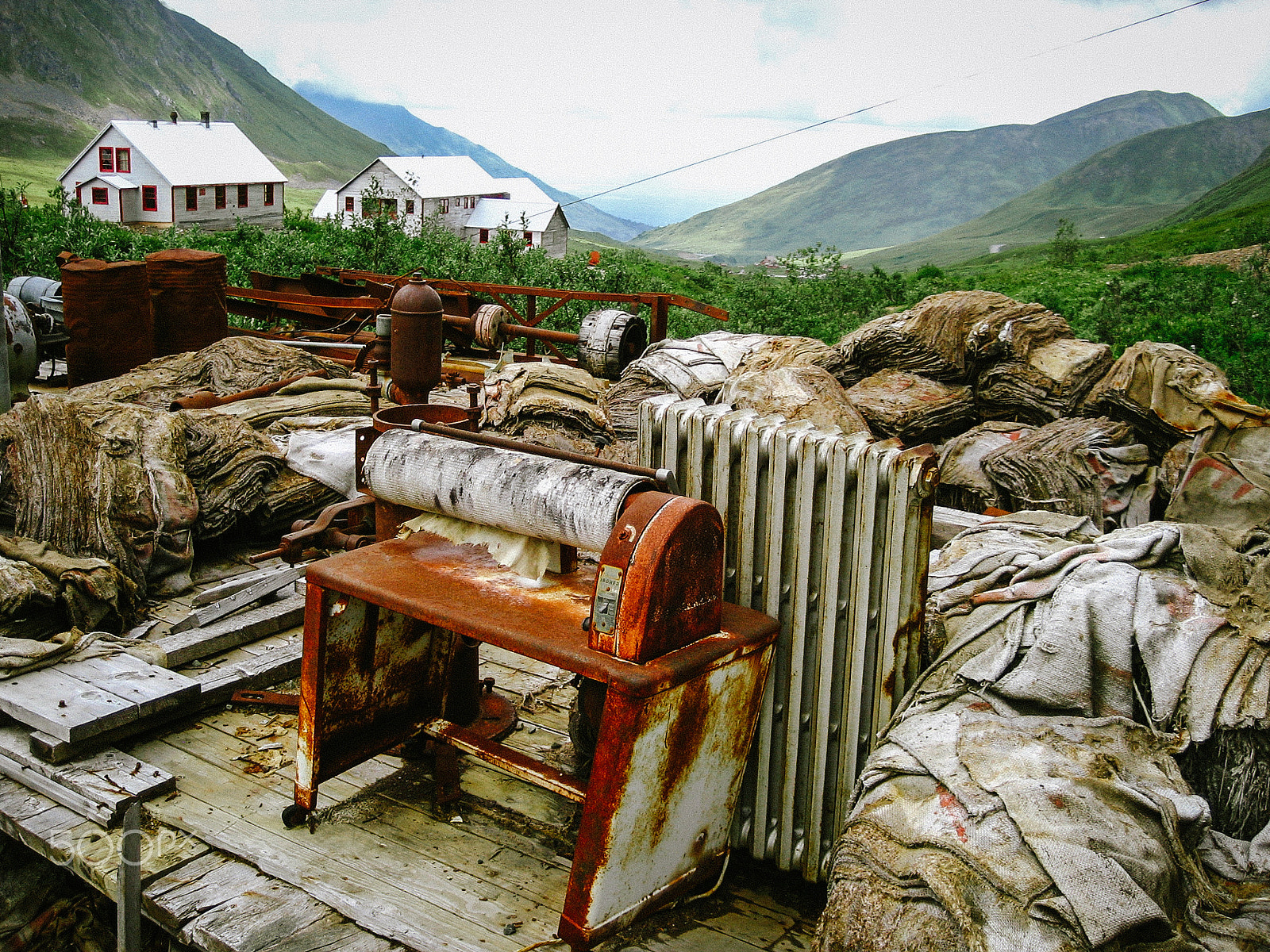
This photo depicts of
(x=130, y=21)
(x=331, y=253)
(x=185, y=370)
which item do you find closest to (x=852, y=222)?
(x=130, y=21)

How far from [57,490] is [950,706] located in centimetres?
491

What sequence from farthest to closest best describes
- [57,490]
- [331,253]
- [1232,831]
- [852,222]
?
[852,222]
[331,253]
[57,490]
[1232,831]

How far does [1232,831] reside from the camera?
2471mm

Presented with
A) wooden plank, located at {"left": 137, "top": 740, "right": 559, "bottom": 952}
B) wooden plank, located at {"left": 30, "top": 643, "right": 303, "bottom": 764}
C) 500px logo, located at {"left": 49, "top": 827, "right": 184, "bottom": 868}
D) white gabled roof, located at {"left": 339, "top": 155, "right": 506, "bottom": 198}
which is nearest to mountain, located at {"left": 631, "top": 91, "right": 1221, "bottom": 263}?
white gabled roof, located at {"left": 339, "top": 155, "right": 506, "bottom": 198}

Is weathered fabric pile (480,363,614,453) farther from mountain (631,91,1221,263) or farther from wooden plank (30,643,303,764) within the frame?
mountain (631,91,1221,263)

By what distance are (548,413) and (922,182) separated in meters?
123

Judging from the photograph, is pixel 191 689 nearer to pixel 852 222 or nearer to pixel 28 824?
pixel 28 824

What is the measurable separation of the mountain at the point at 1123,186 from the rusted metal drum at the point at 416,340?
236ft

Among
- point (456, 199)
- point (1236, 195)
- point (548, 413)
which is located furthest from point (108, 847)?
point (1236, 195)

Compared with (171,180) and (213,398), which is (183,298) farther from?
(171,180)

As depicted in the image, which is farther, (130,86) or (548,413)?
(130,86)

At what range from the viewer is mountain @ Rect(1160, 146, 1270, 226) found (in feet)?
166

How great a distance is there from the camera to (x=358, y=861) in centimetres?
338

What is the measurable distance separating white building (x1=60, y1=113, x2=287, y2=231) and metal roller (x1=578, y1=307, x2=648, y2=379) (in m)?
41.9
